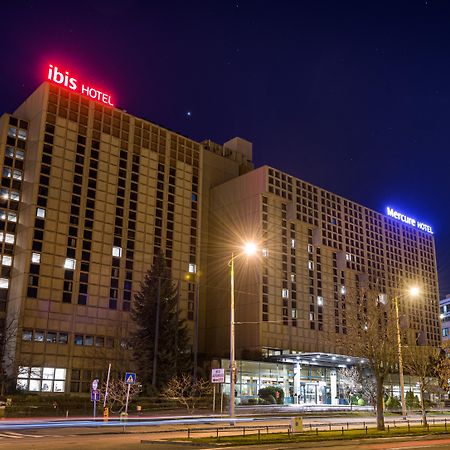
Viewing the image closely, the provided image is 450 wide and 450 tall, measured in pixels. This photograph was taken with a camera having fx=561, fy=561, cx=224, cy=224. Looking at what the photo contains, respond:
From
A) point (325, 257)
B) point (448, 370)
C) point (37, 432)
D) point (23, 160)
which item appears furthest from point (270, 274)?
point (37, 432)

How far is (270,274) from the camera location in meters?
101

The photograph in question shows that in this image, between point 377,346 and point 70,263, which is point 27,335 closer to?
point 70,263

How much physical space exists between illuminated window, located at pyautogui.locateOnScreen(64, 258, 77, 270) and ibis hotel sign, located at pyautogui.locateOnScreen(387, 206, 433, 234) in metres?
81.3

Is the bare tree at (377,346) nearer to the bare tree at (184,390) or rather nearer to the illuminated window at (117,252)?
the bare tree at (184,390)

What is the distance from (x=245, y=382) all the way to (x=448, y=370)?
50.8m

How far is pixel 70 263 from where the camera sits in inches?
3349

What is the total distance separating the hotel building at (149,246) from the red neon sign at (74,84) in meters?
1.19

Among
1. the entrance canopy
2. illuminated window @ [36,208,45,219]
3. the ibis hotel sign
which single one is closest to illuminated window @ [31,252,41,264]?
illuminated window @ [36,208,45,219]

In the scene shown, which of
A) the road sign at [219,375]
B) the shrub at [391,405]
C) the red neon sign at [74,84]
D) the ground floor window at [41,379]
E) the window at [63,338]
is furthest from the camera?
the red neon sign at [74,84]

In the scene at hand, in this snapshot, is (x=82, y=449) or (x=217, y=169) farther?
(x=217, y=169)

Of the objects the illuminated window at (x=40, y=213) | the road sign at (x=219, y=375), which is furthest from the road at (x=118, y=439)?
the illuminated window at (x=40, y=213)

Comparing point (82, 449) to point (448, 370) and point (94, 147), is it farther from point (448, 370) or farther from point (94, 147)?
point (94, 147)

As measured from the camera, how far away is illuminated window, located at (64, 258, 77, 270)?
278 ft

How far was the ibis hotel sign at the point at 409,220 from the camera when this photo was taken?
138 metres
